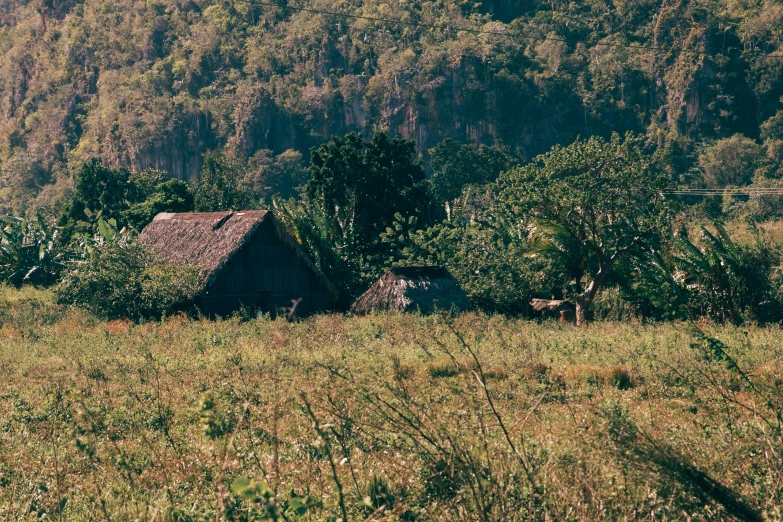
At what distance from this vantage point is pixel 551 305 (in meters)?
22.9

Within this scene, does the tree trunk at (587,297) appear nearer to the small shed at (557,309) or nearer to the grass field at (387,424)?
the small shed at (557,309)

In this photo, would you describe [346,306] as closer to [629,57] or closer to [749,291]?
[749,291]

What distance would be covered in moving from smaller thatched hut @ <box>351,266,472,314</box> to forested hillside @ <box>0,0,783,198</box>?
57982mm

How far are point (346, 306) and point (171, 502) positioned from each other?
18.1m

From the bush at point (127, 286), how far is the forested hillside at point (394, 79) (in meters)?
60.9

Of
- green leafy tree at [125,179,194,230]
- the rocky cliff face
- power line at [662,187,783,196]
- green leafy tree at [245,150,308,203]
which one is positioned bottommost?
power line at [662,187,783,196]

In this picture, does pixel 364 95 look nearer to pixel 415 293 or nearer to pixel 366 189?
pixel 366 189

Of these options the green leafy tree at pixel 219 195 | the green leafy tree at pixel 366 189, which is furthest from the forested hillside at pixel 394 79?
the green leafy tree at pixel 366 189

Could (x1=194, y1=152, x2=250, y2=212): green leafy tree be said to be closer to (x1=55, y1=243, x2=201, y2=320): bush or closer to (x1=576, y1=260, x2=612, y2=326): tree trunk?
(x1=55, y1=243, x2=201, y2=320): bush

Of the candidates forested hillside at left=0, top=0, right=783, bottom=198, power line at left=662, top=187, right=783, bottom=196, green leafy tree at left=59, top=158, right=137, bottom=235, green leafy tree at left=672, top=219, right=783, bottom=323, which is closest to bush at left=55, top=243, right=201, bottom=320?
green leafy tree at left=672, top=219, right=783, bottom=323

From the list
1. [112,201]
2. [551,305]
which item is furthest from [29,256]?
[551,305]

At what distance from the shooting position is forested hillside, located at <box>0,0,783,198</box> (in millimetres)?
84938

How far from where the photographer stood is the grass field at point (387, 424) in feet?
17.9

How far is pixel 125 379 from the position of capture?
1198 cm
